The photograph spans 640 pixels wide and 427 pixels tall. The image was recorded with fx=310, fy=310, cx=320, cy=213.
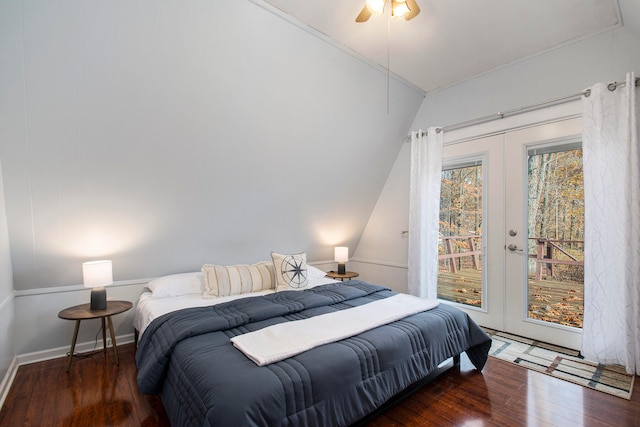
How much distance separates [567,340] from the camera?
9.19ft

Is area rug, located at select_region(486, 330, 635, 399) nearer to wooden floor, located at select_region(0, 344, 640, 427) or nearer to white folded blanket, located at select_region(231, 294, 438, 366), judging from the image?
wooden floor, located at select_region(0, 344, 640, 427)

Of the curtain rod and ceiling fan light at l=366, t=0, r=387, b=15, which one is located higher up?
ceiling fan light at l=366, t=0, r=387, b=15

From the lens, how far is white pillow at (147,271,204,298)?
2.75 m

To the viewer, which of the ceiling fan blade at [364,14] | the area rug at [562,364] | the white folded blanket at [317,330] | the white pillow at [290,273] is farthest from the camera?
the white pillow at [290,273]

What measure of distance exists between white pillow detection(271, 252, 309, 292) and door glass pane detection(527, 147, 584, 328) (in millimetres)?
2242

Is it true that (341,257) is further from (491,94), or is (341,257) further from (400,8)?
(400,8)

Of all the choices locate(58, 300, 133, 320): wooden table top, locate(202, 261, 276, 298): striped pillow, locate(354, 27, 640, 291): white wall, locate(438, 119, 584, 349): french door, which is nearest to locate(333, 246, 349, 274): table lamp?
locate(354, 27, 640, 291): white wall

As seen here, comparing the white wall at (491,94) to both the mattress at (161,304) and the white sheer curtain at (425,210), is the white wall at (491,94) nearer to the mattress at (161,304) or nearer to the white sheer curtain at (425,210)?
the white sheer curtain at (425,210)

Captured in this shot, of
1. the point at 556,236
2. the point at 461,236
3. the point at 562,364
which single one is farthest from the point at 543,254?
the point at 562,364

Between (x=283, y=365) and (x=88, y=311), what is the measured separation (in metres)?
1.93

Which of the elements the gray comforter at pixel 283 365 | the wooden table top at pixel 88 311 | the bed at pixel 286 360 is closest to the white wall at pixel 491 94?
the bed at pixel 286 360

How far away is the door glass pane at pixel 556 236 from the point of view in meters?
2.80

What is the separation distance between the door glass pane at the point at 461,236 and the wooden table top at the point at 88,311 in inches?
131

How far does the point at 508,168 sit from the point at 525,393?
2052 mm
